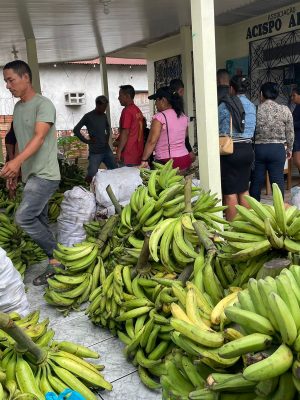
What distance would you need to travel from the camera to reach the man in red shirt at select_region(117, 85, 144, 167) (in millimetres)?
5832

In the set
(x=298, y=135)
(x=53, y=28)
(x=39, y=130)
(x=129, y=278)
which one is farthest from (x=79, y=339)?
(x=53, y=28)

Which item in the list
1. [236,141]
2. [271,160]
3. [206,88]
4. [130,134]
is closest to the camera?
[206,88]

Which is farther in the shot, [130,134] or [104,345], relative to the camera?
[130,134]

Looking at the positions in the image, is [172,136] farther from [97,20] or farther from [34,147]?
[97,20]

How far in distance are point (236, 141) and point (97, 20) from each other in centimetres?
456

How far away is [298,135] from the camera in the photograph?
6777mm

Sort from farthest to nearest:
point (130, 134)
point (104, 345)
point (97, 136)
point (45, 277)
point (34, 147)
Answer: point (97, 136) → point (130, 134) → point (45, 277) → point (34, 147) → point (104, 345)

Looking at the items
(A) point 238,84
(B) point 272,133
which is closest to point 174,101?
(A) point 238,84

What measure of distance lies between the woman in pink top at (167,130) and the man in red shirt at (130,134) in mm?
1067

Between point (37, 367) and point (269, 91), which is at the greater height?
point (269, 91)

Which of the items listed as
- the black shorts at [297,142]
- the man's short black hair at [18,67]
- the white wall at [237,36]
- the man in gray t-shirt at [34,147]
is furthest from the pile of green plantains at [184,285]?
the white wall at [237,36]

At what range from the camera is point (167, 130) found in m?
4.67

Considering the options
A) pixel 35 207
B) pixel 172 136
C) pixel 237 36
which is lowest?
pixel 35 207

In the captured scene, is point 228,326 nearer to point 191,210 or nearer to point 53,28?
point 191,210
